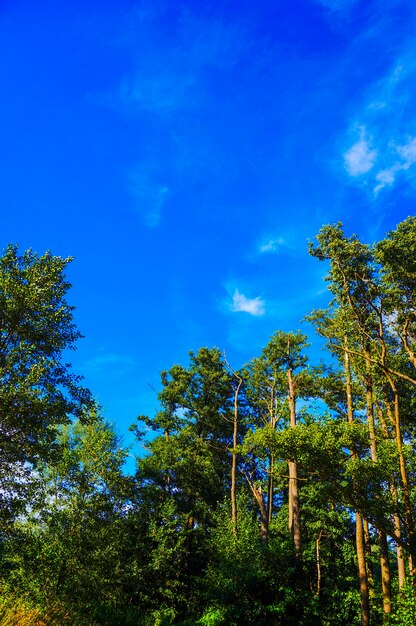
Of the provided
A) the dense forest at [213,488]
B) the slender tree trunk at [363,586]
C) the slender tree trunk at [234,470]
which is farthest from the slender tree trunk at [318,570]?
the slender tree trunk at [234,470]

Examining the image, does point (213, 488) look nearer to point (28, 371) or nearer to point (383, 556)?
point (383, 556)

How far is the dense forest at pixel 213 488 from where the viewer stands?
1266 cm

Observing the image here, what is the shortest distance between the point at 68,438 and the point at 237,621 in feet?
40.1

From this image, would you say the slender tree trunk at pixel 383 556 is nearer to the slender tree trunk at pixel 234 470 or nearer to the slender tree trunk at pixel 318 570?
the slender tree trunk at pixel 318 570

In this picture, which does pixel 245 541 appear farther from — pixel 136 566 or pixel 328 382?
pixel 328 382

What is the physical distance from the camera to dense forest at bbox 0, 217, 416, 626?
41.5 ft

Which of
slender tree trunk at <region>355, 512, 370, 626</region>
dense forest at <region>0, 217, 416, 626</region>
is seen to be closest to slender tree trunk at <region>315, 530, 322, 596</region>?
dense forest at <region>0, 217, 416, 626</region>

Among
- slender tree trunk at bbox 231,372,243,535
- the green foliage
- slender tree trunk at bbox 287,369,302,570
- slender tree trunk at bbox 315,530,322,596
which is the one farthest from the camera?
slender tree trunk at bbox 231,372,243,535

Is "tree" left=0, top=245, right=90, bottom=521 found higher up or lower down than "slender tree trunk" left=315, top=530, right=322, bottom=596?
higher up

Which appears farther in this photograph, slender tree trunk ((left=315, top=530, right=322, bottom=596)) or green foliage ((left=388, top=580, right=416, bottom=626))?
slender tree trunk ((left=315, top=530, right=322, bottom=596))

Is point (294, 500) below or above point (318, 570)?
above

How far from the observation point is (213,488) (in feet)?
82.4

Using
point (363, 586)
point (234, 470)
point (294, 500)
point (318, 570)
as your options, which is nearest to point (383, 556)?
point (363, 586)

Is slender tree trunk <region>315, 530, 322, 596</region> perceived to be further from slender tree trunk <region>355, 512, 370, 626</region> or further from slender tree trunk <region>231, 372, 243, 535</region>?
slender tree trunk <region>231, 372, 243, 535</region>
